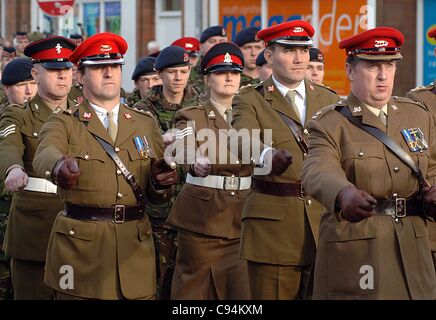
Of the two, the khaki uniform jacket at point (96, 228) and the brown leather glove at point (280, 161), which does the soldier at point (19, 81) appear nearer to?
the khaki uniform jacket at point (96, 228)

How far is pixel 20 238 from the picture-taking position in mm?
9383

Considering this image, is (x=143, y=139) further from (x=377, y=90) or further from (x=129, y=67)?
(x=129, y=67)

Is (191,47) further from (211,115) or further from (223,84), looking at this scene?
(211,115)

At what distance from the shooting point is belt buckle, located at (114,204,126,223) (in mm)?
7707

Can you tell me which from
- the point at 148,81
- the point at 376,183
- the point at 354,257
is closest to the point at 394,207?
the point at 376,183

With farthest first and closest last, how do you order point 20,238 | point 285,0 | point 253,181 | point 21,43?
point 21,43
point 285,0
point 20,238
point 253,181

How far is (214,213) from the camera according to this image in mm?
9828

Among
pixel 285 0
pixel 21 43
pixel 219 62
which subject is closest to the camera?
pixel 219 62

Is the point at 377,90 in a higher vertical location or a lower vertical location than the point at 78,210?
higher

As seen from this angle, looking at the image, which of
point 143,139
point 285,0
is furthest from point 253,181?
point 285,0

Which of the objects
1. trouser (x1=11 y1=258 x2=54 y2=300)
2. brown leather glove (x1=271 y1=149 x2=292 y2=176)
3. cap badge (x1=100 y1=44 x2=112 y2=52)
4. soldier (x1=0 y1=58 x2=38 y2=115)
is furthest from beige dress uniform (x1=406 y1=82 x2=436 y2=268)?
soldier (x1=0 y1=58 x2=38 y2=115)

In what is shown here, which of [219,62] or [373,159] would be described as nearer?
[373,159]

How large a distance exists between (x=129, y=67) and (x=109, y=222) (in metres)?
18.1

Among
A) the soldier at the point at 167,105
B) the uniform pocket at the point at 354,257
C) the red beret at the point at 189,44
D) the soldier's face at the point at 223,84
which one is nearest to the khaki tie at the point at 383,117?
the uniform pocket at the point at 354,257
